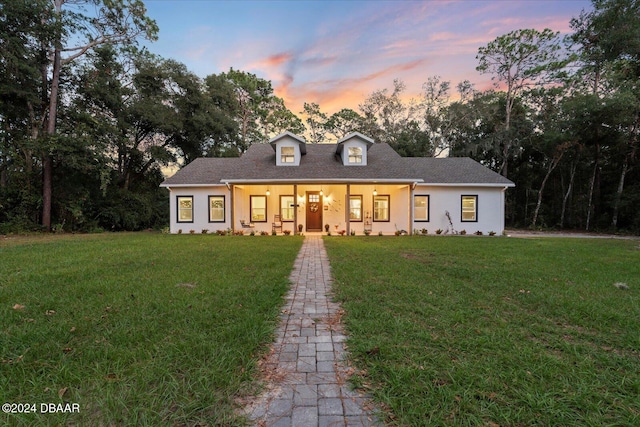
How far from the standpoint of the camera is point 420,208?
45.5ft

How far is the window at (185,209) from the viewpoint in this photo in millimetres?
13891

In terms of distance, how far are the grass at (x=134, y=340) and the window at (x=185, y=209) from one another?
27.4ft

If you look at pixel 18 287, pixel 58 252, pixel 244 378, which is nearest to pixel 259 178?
pixel 58 252

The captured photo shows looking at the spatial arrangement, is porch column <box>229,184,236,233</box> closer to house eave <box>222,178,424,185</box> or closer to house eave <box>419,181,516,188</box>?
house eave <box>222,178,424,185</box>

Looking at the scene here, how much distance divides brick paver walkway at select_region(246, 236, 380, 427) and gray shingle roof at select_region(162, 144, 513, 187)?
31.2ft

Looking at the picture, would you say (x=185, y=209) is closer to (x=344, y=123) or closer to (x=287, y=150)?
(x=287, y=150)

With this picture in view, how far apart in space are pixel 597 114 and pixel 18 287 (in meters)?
24.0

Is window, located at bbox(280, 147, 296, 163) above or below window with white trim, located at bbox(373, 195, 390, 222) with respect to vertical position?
above

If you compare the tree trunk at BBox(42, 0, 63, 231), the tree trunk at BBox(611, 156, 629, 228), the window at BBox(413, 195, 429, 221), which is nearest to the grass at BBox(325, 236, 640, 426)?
the window at BBox(413, 195, 429, 221)

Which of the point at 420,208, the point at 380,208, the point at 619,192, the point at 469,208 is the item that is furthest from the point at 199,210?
the point at 619,192

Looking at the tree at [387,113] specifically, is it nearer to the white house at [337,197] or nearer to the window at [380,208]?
the white house at [337,197]

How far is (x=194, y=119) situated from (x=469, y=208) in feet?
59.5

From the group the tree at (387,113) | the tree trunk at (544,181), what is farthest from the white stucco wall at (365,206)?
the tree at (387,113)

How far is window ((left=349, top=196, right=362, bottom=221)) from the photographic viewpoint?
14250 mm
